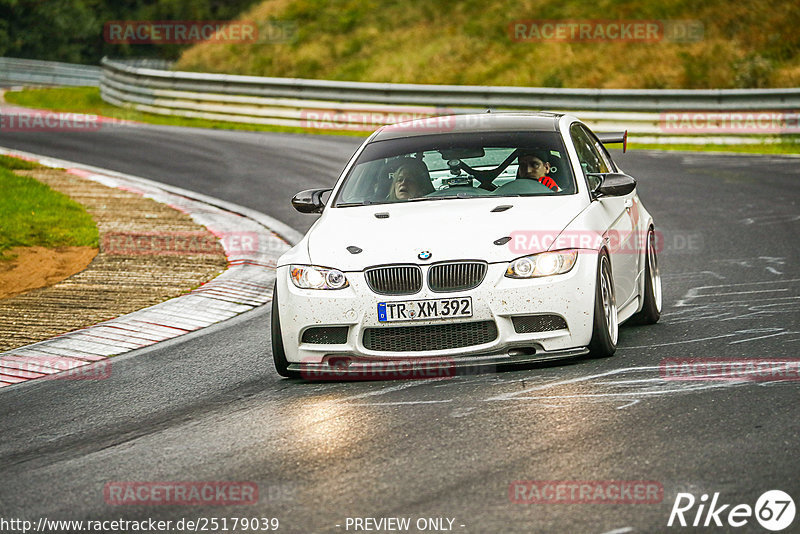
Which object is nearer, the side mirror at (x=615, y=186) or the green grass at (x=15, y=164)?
the side mirror at (x=615, y=186)

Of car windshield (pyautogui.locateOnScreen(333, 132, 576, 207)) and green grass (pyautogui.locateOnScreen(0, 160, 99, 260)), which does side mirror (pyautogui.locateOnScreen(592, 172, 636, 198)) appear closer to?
car windshield (pyautogui.locateOnScreen(333, 132, 576, 207))

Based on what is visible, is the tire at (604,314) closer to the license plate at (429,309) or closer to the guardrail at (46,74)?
the license plate at (429,309)

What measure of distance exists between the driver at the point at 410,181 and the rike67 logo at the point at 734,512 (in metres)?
4.03

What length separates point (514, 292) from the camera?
697 centimetres

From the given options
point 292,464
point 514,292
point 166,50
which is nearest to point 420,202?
point 514,292

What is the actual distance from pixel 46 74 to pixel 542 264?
46.5 m

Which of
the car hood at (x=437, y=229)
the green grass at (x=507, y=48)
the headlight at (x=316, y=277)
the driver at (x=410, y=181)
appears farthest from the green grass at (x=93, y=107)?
the headlight at (x=316, y=277)

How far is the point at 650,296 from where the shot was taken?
886 cm

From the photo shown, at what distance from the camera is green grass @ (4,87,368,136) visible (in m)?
28.3

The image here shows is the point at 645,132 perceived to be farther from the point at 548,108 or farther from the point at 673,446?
the point at 673,446

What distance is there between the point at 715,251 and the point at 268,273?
4580 millimetres

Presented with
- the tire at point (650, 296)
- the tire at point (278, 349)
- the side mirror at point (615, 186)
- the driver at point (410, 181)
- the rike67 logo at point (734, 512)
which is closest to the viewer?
the rike67 logo at point (734, 512)

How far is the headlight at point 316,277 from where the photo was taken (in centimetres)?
721

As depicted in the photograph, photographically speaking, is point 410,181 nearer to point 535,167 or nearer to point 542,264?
point 535,167
